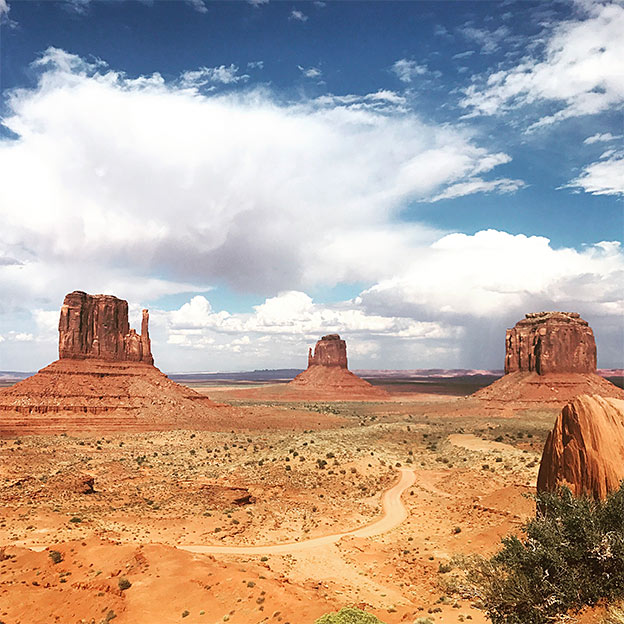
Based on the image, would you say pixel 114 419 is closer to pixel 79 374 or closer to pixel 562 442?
pixel 79 374

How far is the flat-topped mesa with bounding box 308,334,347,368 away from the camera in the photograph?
178750mm

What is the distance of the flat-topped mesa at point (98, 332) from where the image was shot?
277 ft

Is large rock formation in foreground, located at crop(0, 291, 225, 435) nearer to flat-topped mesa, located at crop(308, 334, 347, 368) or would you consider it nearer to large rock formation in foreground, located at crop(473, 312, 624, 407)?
large rock formation in foreground, located at crop(473, 312, 624, 407)

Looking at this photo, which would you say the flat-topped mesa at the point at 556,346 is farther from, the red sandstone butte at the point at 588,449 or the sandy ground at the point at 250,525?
the red sandstone butte at the point at 588,449

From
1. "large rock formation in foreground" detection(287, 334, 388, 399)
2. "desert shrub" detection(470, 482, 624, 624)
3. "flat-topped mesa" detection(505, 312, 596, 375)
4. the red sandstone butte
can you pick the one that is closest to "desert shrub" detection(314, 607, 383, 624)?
"desert shrub" detection(470, 482, 624, 624)

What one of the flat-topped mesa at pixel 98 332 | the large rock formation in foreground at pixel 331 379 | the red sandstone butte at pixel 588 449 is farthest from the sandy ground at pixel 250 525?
the large rock formation in foreground at pixel 331 379

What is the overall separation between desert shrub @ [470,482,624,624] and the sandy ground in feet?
8.28

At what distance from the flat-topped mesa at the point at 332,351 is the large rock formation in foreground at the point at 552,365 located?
228 feet

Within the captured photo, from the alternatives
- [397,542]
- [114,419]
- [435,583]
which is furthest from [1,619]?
[114,419]

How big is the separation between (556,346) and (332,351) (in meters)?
87.5

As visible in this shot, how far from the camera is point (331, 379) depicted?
173 m

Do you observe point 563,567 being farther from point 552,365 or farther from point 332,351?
point 332,351

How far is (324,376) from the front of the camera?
576 ft

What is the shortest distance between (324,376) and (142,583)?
6259 inches
